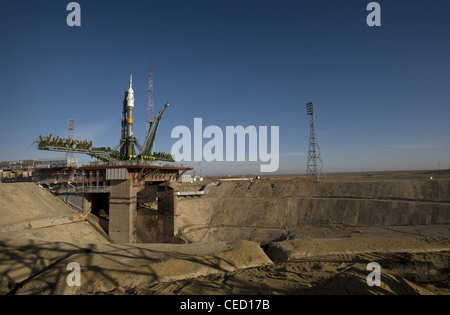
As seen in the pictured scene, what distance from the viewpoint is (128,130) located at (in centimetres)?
4875

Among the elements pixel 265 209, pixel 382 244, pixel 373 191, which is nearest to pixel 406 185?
pixel 373 191

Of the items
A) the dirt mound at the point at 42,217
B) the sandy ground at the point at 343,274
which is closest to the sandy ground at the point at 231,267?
the sandy ground at the point at 343,274

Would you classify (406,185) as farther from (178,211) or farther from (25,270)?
(25,270)

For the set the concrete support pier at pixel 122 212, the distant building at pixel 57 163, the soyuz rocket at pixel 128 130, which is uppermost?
the soyuz rocket at pixel 128 130

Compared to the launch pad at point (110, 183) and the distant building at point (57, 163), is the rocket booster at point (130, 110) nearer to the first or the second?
the launch pad at point (110, 183)

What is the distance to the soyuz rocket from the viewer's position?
48375mm

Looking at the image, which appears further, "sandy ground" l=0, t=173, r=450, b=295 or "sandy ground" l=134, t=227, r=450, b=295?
"sandy ground" l=0, t=173, r=450, b=295

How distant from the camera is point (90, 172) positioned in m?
37.7

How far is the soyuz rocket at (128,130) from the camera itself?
48.4m
